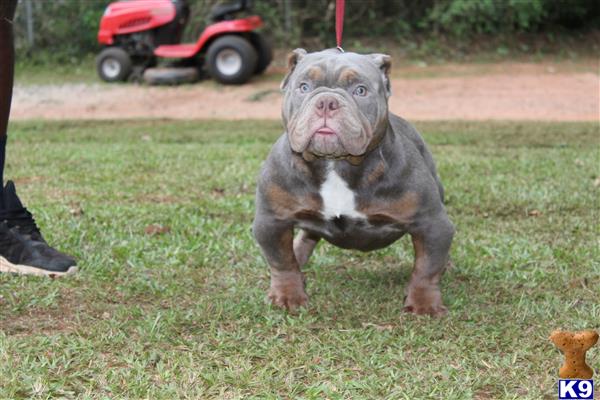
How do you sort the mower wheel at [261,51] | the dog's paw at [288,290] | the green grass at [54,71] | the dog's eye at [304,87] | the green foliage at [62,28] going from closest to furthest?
1. the dog's eye at [304,87]
2. the dog's paw at [288,290]
3. the mower wheel at [261,51]
4. the green grass at [54,71]
5. the green foliage at [62,28]

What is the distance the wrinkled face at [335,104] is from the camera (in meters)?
2.80

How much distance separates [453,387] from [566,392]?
708 millimetres

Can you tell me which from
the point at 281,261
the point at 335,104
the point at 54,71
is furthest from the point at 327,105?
the point at 54,71

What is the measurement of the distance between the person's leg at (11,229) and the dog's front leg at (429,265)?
4.73ft

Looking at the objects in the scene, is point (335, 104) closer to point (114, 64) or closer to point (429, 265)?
point (429, 265)

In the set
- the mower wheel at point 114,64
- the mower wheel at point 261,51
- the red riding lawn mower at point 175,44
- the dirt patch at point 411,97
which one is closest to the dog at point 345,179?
the dirt patch at point 411,97

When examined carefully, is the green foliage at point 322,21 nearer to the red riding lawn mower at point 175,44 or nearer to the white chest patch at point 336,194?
the red riding lawn mower at point 175,44

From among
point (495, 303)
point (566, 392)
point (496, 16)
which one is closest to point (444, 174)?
point (495, 303)

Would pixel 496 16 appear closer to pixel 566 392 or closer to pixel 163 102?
pixel 163 102

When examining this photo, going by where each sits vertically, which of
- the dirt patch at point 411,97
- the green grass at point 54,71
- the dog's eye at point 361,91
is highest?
the dog's eye at point 361,91

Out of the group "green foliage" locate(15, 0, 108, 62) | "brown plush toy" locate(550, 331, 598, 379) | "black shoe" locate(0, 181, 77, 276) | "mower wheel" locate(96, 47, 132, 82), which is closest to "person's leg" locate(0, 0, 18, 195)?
"black shoe" locate(0, 181, 77, 276)

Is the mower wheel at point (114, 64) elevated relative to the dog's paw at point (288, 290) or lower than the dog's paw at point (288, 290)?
lower

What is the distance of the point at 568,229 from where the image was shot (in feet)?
14.6

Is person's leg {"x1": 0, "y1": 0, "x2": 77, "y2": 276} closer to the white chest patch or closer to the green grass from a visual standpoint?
the white chest patch
